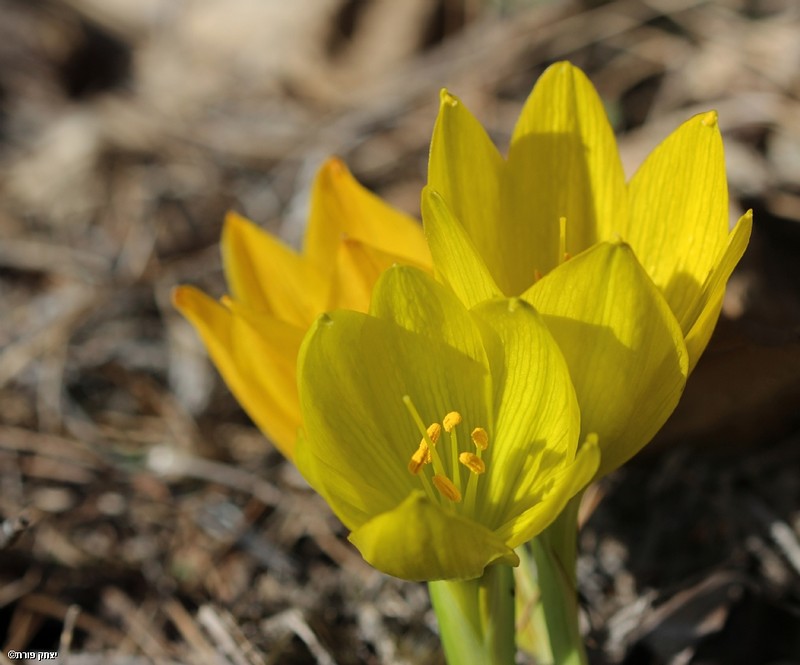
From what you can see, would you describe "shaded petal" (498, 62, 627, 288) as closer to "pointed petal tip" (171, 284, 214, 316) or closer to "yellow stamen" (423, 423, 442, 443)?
"yellow stamen" (423, 423, 442, 443)

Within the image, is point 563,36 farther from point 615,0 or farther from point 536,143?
point 536,143

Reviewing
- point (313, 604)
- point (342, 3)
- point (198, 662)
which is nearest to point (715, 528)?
point (313, 604)

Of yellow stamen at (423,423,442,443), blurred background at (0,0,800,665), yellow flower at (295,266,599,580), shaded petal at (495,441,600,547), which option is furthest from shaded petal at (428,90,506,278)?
blurred background at (0,0,800,665)

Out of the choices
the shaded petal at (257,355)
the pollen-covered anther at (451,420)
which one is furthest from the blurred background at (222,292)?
the pollen-covered anther at (451,420)

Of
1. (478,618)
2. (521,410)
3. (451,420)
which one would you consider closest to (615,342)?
(521,410)

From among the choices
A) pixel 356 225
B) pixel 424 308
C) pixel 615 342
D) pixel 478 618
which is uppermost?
pixel 356 225

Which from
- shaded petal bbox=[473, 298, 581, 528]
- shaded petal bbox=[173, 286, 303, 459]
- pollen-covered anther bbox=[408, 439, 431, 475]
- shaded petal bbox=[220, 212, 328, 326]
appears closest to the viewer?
shaded petal bbox=[473, 298, 581, 528]

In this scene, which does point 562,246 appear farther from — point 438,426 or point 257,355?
point 257,355
